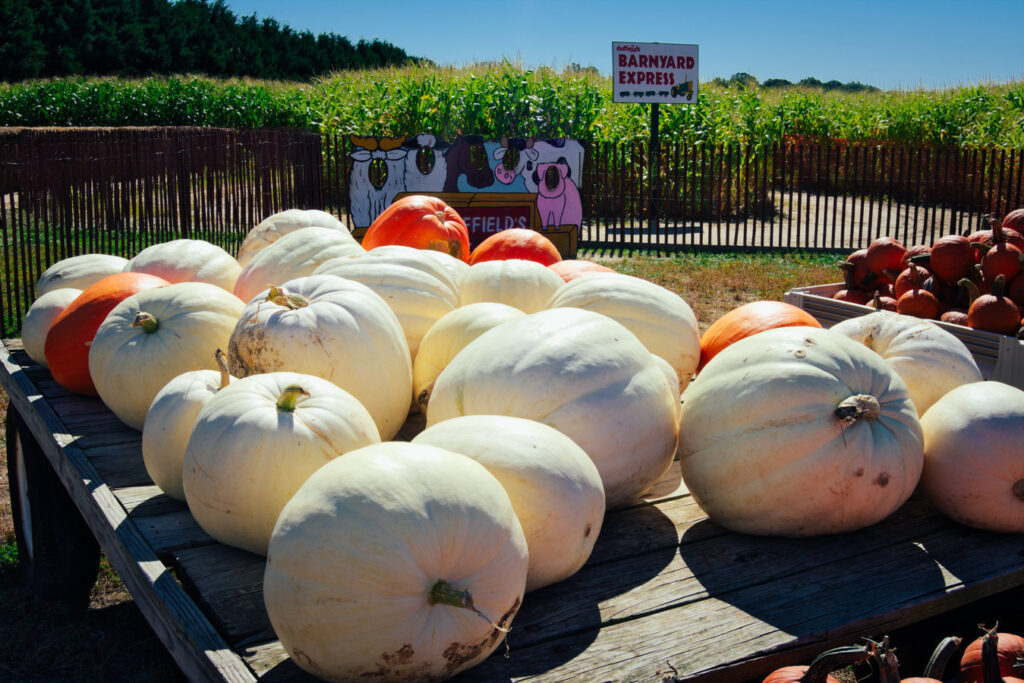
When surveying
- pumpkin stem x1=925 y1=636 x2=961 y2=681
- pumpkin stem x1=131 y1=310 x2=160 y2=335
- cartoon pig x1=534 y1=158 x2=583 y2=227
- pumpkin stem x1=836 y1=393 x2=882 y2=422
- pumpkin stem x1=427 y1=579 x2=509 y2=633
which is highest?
cartoon pig x1=534 y1=158 x2=583 y2=227

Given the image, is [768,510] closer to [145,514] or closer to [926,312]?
[145,514]

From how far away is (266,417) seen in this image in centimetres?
194

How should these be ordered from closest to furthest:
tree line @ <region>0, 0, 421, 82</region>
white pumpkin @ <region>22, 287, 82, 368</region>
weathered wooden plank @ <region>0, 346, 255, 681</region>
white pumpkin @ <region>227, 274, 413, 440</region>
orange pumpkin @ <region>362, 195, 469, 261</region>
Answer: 1. weathered wooden plank @ <region>0, 346, 255, 681</region>
2. white pumpkin @ <region>227, 274, 413, 440</region>
3. white pumpkin @ <region>22, 287, 82, 368</region>
4. orange pumpkin @ <region>362, 195, 469, 261</region>
5. tree line @ <region>0, 0, 421, 82</region>

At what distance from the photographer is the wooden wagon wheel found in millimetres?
3521

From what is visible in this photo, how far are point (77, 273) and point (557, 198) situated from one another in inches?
317

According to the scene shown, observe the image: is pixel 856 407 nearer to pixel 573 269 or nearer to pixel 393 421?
pixel 393 421

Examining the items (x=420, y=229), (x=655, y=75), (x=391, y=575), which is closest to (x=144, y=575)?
(x=391, y=575)

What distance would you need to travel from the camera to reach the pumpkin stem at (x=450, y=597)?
141cm

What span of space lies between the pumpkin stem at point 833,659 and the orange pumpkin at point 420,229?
301 cm

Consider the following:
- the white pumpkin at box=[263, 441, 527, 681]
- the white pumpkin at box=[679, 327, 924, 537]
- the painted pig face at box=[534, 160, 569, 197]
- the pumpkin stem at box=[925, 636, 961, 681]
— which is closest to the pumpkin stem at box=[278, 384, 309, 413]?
the white pumpkin at box=[263, 441, 527, 681]

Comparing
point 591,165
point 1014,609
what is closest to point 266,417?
point 1014,609

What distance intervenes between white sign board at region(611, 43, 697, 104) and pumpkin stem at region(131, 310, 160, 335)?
1269 centimetres

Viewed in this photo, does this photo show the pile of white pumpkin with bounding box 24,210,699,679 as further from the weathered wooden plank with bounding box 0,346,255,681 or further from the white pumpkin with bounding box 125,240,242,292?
the weathered wooden plank with bounding box 0,346,255,681

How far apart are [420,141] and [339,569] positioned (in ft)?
31.3
